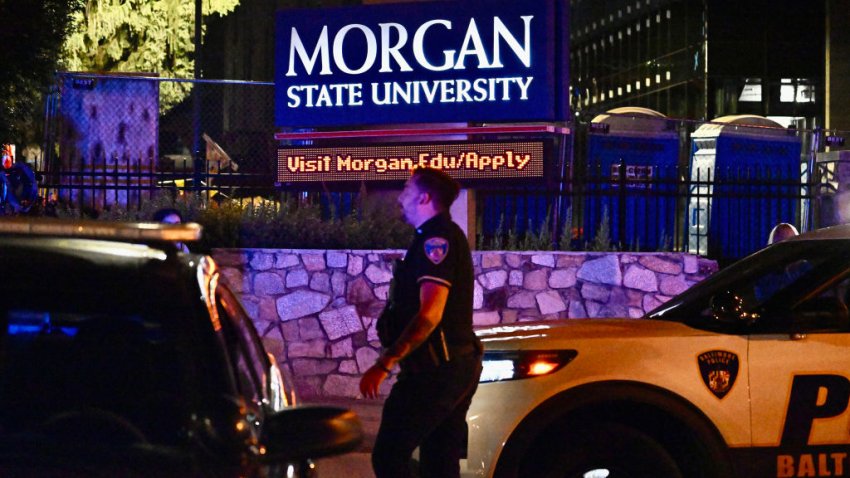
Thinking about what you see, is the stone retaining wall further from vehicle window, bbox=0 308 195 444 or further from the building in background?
the building in background

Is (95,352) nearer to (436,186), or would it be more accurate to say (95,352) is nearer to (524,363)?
(436,186)

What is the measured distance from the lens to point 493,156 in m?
11.5

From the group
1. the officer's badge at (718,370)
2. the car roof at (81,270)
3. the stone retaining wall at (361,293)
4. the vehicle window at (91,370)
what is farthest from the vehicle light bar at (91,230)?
the stone retaining wall at (361,293)

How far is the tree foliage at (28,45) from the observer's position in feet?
33.9

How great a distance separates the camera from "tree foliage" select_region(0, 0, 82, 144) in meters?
10.3

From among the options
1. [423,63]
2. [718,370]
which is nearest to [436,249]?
[718,370]

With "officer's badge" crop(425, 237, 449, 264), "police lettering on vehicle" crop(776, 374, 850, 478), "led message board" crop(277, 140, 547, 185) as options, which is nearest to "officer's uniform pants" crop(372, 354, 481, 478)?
"officer's badge" crop(425, 237, 449, 264)

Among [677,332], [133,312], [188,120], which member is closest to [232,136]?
[188,120]

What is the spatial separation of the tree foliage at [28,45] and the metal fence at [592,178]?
914mm

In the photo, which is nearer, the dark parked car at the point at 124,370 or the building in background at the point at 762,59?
the dark parked car at the point at 124,370

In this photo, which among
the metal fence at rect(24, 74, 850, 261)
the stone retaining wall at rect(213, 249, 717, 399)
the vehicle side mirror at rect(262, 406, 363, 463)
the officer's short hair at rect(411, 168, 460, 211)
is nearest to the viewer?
the vehicle side mirror at rect(262, 406, 363, 463)

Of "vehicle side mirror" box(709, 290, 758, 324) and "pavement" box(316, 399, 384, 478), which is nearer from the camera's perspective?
"vehicle side mirror" box(709, 290, 758, 324)

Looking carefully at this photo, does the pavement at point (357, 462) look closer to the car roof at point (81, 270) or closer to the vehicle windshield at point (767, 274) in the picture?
the vehicle windshield at point (767, 274)

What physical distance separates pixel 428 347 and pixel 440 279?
287 millimetres
